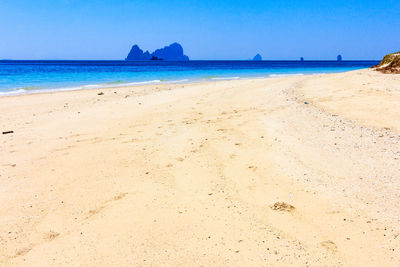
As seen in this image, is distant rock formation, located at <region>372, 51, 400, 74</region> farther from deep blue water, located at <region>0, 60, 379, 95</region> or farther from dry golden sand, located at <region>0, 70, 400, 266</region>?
deep blue water, located at <region>0, 60, 379, 95</region>

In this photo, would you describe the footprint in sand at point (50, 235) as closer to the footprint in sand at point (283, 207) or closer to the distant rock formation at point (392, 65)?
the footprint in sand at point (283, 207)

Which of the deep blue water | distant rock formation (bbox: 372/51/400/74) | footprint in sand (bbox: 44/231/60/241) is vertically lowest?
footprint in sand (bbox: 44/231/60/241)

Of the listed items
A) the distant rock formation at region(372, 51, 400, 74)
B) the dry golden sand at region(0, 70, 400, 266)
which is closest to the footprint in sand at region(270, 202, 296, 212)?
the dry golden sand at region(0, 70, 400, 266)

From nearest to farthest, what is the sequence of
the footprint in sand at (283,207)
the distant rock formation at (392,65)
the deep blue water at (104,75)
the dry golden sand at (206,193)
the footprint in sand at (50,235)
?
the dry golden sand at (206,193)
the footprint in sand at (50,235)
the footprint in sand at (283,207)
the distant rock formation at (392,65)
the deep blue water at (104,75)

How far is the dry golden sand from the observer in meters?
2.49

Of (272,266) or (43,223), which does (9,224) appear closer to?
(43,223)

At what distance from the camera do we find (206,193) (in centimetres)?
342

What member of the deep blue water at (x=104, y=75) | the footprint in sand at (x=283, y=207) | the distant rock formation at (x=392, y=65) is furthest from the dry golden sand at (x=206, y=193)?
the deep blue water at (x=104, y=75)

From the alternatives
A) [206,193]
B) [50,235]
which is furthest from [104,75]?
[50,235]

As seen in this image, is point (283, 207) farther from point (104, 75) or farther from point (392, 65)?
point (104, 75)

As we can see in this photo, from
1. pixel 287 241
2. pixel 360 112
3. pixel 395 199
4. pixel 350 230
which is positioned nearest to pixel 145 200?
pixel 287 241

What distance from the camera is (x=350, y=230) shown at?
267cm

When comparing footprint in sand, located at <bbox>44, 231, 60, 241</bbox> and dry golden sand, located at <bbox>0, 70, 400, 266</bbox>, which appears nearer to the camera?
dry golden sand, located at <bbox>0, 70, 400, 266</bbox>

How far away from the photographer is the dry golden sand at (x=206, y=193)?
8.16ft
